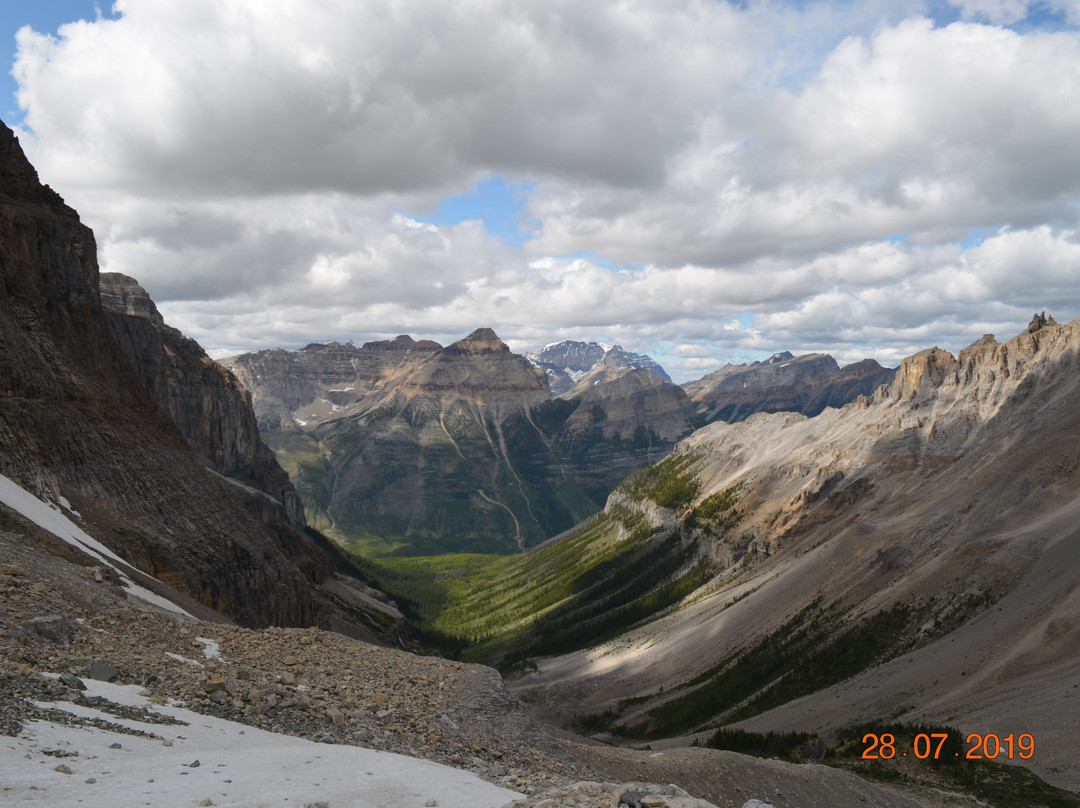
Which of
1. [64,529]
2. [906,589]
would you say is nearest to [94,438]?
[64,529]

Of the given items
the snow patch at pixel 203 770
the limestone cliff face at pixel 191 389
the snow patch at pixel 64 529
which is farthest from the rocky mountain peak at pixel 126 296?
the snow patch at pixel 203 770

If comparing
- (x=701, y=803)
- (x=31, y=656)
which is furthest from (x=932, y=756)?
(x=31, y=656)

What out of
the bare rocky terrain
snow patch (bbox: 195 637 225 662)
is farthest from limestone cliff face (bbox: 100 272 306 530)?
snow patch (bbox: 195 637 225 662)

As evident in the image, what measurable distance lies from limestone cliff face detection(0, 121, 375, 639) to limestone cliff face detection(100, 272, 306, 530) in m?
44.5

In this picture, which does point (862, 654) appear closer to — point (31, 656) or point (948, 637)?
point (948, 637)

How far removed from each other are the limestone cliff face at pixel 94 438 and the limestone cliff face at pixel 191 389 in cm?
4454

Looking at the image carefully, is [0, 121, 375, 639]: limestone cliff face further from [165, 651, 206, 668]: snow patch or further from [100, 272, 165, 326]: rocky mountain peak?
[100, 272, 165, 326]: rocky mountain peak

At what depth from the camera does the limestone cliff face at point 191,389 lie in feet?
399

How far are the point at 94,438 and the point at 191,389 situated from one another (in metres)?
92.1

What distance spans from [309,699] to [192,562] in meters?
45.3

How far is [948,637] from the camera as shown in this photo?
8081cm

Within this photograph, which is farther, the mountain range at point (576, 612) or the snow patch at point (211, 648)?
the snow patch at point (211, 648)

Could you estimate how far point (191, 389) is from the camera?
14738 centimetres

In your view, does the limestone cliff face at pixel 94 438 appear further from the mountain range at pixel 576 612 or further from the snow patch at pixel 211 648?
the snow patch at pixel 211 648
